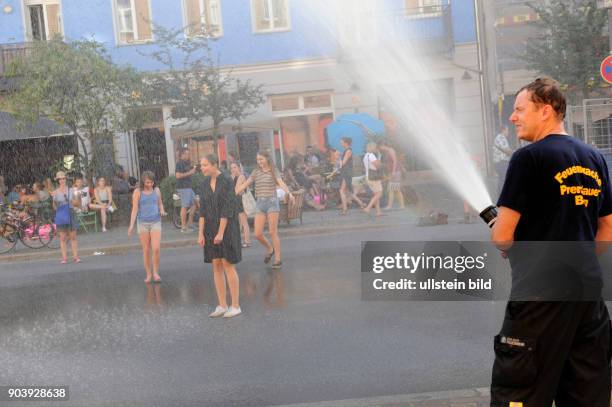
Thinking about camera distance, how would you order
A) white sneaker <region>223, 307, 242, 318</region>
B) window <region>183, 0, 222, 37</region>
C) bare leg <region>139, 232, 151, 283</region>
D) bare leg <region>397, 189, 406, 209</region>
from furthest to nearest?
bare leg <region>397, 189, 406, 209</region> < window <region>183, 0, 222, 37</region> < bare leg <region>139, 232, 151, 283</region> < white sneaker <region>223, 307, 242, 318</region>

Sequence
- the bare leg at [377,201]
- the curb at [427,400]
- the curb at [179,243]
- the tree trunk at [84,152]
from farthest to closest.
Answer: the bare leg at [377,201] < the curb at [179,243] < the tree trunk at [84,152] < the curb at [427,400]

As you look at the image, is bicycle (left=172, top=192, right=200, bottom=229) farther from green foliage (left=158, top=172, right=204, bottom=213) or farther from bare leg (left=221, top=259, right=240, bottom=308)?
bare leg (left=221, top=259, right=240, bottom=308)

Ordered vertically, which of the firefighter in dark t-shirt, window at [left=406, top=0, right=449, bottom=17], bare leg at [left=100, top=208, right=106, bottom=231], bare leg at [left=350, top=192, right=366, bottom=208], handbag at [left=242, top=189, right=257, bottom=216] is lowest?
bare leg at [left=350, top=192, right=366, bottom=208]

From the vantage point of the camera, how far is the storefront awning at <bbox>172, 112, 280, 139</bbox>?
44.1 feet

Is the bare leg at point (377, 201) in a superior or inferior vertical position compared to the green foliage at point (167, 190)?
inferior

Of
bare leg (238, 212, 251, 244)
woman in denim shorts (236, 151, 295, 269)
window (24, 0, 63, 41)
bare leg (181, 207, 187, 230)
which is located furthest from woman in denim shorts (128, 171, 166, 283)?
window (24, 0, 63, 41)

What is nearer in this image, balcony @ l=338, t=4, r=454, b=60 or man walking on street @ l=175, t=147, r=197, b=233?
balcony @ l=338, t=4, r=454, b=60

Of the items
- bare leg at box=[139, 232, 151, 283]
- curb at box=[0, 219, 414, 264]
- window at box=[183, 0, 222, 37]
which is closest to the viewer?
bare leg at box=[139, 232, 151, 283]

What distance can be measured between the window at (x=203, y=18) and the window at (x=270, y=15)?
0.80m

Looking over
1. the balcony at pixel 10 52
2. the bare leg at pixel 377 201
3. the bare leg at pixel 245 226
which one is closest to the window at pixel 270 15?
the bare leg at pixel 245 226

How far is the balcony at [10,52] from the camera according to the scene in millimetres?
14250

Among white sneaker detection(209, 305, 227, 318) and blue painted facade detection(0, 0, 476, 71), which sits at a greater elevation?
blue painted facade detection(0, 0, 476, 71)

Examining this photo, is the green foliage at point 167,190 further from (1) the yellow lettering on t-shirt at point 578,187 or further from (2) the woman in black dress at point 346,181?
(1) the yellow lettering on t-shirt at point 578,187

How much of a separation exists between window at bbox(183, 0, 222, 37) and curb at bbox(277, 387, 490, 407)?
8674 millimetres
